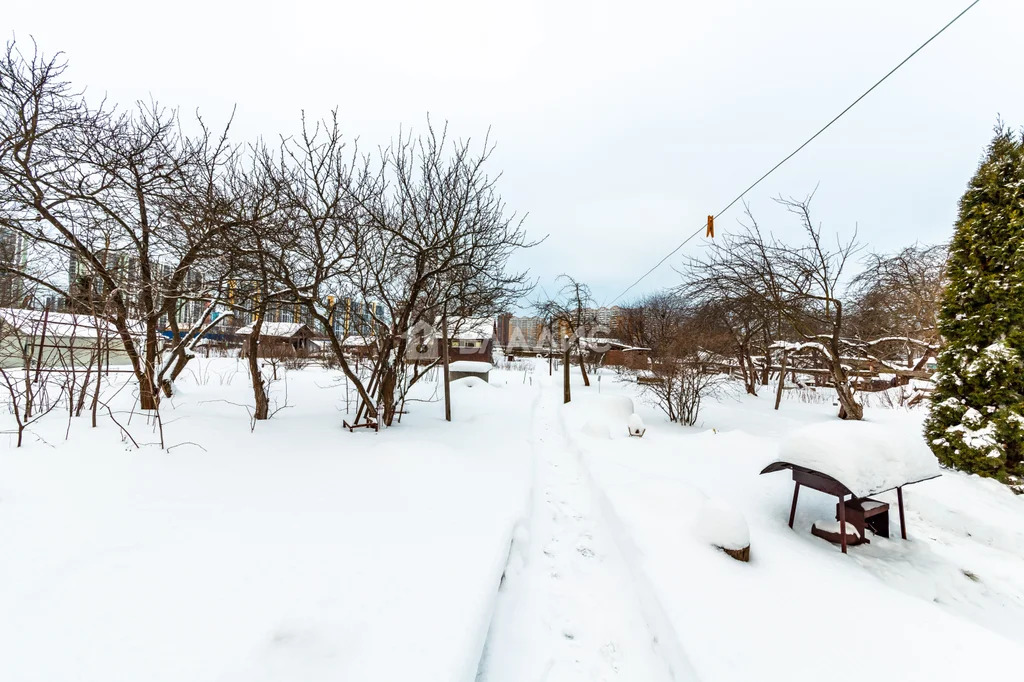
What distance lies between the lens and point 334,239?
6.01m

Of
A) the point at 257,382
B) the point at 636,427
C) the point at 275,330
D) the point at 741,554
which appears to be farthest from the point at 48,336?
the point at 275,330

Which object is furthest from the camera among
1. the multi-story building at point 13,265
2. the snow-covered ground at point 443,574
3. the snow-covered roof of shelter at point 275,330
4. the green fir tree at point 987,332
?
the snow-covered roof of shelter at point 275,330

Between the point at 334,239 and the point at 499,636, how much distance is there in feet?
19.3

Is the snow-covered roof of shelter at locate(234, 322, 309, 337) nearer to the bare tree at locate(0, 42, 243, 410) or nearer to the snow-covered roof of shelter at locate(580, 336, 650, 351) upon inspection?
the bare tree at locate(0, 42, 243, 410)

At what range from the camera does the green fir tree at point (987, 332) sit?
5.17 meters

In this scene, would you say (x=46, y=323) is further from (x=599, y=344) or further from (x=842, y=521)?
(x=599, y=344)

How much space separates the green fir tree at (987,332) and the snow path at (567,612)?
19.7 ft

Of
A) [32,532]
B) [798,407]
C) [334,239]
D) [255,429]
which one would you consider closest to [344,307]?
[334,239]

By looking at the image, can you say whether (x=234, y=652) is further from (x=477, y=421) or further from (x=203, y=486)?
(x=477, y=421)

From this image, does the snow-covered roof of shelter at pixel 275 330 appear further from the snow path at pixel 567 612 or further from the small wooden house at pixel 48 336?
the snow path at pixel 567 612

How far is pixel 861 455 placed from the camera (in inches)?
131

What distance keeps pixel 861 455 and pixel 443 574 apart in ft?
12.5

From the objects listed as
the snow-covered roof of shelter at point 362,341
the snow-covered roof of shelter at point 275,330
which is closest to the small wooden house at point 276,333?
the snow-covered roof of shelter at point 275,330

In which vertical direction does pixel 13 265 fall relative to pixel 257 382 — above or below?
above
